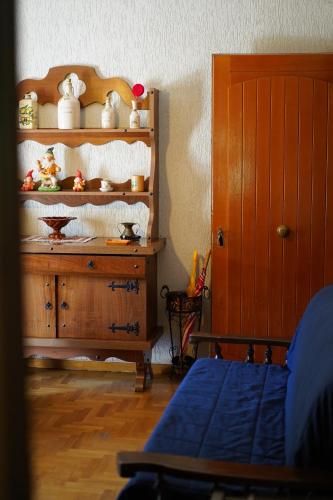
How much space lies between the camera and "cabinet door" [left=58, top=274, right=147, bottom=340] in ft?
13.2

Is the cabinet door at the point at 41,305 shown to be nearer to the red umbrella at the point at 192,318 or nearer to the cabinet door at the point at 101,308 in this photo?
the cabinet door at the point at 101,308

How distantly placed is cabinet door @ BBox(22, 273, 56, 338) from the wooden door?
3.27 ft

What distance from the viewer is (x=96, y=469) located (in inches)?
118

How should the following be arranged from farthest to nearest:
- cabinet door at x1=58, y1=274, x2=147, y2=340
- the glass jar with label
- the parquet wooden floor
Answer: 1. the glass jar with label
2. cabinet door at x1=58, y1=274, x2=147, y2=340
3. the parquet wooden floor

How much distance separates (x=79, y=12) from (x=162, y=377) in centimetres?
243

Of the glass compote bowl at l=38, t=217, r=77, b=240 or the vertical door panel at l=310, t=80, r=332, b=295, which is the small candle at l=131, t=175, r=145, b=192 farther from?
the vertical door panel at l=310, t=80, r=332, b=295

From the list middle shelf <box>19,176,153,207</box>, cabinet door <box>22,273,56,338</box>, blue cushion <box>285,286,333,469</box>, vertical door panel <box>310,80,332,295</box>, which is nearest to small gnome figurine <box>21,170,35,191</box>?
middle shelf <box>19,176,153,207</box>

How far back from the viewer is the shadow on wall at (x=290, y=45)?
409 cm

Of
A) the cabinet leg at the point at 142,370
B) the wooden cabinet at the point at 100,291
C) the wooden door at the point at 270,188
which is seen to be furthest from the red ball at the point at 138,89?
the cabinet leg at the point at 142,370

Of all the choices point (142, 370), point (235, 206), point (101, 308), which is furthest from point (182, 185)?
point (142, 370)

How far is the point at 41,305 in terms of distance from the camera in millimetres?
4113

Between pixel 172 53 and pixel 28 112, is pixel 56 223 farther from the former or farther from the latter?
pixel 172 53

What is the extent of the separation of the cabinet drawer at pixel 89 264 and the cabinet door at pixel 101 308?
6 centimetres

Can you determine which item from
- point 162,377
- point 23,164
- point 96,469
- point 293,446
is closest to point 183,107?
point 23,164
